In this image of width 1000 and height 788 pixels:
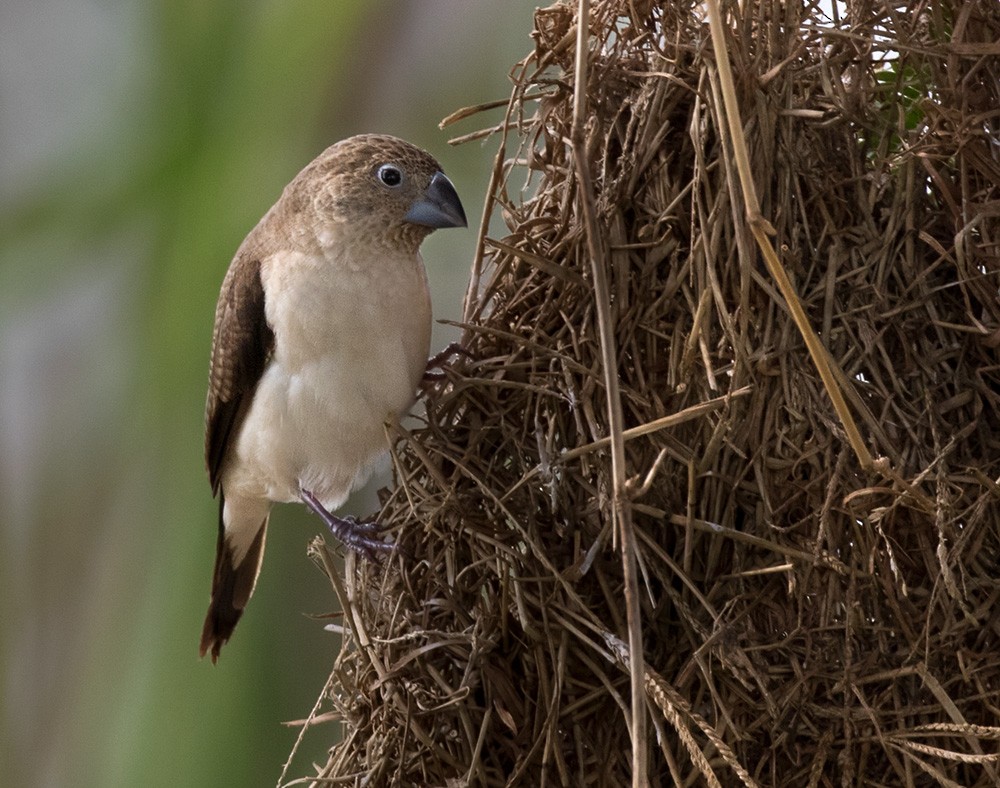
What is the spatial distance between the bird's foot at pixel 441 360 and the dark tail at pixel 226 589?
531 mm

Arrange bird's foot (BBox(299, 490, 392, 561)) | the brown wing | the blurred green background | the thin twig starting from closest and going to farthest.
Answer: the thin twig → bird's foot (BBox(299, 490, 392, 561)) → the brown wing → the blurred green background

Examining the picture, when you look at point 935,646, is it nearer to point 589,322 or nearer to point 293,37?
point 589,322

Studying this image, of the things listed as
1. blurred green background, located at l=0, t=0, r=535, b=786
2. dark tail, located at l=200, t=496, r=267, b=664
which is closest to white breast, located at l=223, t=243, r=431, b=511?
dark tail, located at l=200, t=496, r=267, b=664

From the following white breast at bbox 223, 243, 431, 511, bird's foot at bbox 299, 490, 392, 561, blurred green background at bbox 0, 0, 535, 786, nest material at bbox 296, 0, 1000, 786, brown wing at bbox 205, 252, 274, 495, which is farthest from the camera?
blurred green background at bbox 0, 0, 535, 786

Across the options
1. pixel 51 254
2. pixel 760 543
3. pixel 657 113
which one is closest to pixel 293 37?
pixel 51 254

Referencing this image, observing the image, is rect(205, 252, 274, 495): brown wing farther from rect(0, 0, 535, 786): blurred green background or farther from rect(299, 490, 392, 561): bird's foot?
rect(0, 0, 535, 786): blurred green background

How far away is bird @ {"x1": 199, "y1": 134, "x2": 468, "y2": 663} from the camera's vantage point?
1.71 m

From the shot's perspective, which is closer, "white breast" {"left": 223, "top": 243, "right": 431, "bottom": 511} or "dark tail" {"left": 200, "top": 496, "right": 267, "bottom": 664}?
"white breast" {"left": 223, "top": 243, "right": 431, "bottom": 511}

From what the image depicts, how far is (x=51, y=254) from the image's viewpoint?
2.45m

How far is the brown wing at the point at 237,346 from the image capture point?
1806 millimetres

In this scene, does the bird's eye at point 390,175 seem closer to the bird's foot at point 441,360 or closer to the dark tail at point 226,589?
the bird's foot at point 441,360

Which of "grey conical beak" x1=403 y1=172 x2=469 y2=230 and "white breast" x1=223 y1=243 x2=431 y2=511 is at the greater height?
"grey conical beak" x1=403 y1=172 x2=469 y2=230

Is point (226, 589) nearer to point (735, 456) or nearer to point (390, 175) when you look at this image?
point (390, 175)

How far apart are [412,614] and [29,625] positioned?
1.49 m
